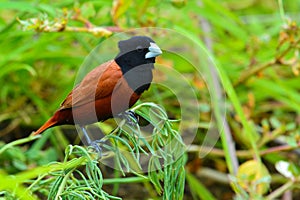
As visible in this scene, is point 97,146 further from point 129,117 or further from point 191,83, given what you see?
point 191,83

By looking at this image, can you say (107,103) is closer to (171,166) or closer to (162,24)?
(171,166)

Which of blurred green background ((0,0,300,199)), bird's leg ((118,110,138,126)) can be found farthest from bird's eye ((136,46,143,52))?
blurred green background ((0,0,300,199))

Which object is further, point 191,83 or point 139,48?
point 191,83

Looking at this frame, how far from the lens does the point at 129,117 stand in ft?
3.44

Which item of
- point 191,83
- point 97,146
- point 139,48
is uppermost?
point 139,48

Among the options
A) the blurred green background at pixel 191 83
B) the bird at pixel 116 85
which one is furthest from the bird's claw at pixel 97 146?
the blurred green background at pixel 191 83

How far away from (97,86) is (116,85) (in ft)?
0.16

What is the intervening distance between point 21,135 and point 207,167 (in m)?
0.65

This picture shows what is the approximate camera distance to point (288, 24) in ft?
5.75

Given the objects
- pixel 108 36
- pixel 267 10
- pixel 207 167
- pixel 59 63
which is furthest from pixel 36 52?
pixel 267 10

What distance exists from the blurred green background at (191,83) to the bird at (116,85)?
1.49ft

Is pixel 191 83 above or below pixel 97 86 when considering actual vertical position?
below

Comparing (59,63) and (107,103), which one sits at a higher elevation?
(107,103)

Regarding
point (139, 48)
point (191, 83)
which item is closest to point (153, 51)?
point (139, 48)
